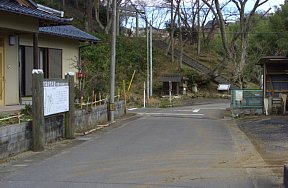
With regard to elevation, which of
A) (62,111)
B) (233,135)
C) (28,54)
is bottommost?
(233,135)

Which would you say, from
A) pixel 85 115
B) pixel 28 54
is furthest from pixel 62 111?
pixel 28 54

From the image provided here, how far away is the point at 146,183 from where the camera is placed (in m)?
7.55

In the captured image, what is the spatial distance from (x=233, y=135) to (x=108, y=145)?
17.5 feet

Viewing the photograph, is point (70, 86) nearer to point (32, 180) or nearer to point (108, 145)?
point (108, 145)

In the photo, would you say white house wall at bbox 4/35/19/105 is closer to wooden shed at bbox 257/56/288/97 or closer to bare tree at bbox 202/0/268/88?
wooden shed at bbox 257/56/288/97

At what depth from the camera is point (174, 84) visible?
44625 mm

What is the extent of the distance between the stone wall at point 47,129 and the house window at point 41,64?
3.95 m

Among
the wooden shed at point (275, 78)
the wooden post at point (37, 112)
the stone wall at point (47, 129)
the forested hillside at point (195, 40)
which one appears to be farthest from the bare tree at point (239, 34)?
the wooden post at point (37, 112)

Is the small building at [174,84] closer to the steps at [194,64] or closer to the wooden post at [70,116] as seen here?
the steps at [194,64]

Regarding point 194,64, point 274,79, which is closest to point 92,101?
point 274,79

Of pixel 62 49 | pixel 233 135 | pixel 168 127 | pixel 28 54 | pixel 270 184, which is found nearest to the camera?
pixel 270 184

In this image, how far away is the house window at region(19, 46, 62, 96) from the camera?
19828mm

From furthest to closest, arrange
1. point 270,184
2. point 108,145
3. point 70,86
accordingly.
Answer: point 70,86 → point 108,145 → point 270,184

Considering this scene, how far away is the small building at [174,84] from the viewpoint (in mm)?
43438
